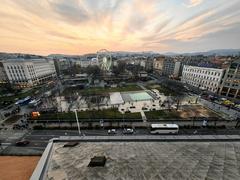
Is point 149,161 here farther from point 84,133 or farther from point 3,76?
point 3,76

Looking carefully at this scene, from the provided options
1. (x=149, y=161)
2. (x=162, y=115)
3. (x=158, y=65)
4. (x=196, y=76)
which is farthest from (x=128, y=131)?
(x=158, y=65)

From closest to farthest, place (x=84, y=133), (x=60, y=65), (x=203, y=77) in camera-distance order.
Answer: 1. (x=84, y=133)
2. (x=203, y=77)
3. (x=60, y=65)

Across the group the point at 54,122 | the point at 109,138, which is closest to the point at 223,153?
the point at 109,138

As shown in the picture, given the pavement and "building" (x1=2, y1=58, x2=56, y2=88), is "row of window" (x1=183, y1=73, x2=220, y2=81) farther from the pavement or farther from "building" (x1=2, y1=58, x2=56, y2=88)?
"building" (x1=2, y1=58, x2=56, y2=88)

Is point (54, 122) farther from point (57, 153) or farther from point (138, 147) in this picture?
point (138, 147)

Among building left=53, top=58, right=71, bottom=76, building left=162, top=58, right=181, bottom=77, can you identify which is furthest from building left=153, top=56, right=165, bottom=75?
building left=53, top=58, right=71, bottom=76
